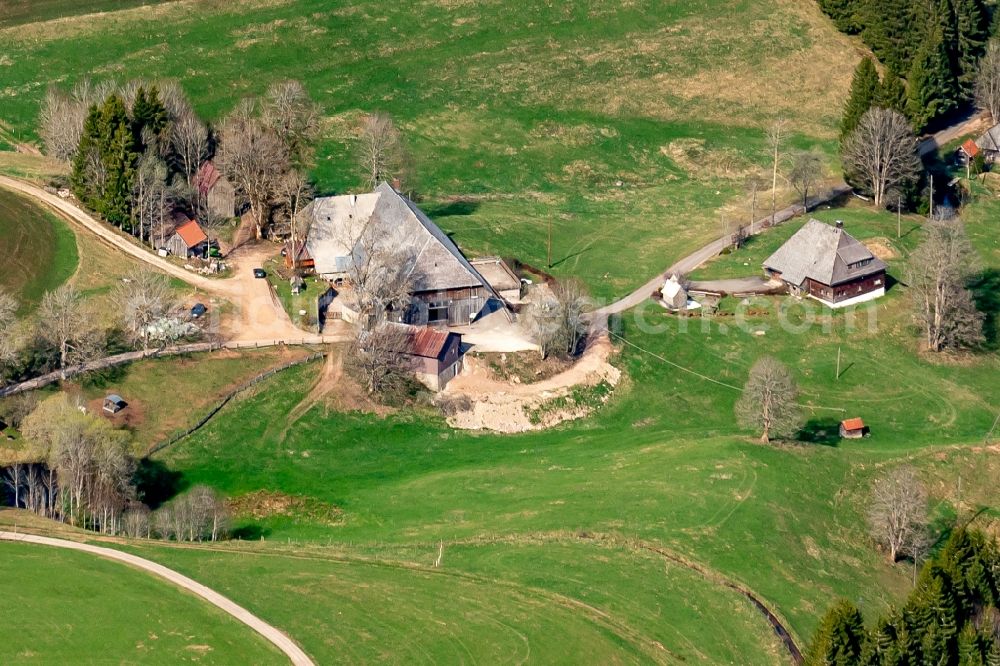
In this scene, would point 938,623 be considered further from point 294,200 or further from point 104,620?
point 294,200

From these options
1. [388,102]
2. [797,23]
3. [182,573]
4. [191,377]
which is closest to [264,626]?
[182,573]

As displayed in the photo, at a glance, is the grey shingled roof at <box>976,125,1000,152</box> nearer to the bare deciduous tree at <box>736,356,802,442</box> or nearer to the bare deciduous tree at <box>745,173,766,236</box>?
the bare deciduous tree at <box>745,173,766,236</box>

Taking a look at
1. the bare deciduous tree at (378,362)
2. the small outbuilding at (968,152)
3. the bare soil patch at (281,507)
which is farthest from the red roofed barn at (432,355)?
the small outbuilding at (968,152)

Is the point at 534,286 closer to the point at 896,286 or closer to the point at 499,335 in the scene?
the point at 499,335

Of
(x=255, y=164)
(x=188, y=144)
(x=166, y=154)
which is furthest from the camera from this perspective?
(x=188, y=144)

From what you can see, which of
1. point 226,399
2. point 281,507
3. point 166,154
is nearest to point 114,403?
point 226,399

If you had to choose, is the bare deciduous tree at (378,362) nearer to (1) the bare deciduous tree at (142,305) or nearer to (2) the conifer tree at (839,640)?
(1) the bare deciduous tree at (142,305)
